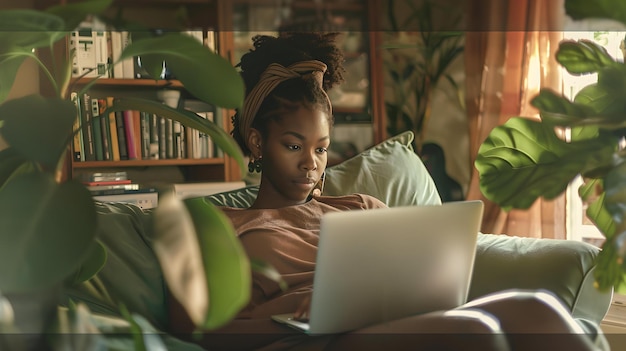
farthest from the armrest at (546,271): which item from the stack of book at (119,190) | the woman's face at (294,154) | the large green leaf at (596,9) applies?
the stack of book at (119,190)

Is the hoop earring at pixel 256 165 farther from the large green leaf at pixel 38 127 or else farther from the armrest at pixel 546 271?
the large green leaf at pixel 38 127

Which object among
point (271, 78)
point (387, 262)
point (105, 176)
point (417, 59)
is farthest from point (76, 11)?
point (417, 59)

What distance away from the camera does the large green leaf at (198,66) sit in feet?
2.32

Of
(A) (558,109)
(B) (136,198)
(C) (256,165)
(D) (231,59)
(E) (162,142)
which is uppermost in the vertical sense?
(D) (231,59)

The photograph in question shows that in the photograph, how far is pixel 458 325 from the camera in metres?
1.04

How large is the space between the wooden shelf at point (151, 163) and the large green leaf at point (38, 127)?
229cm

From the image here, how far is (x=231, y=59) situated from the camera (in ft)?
9.86

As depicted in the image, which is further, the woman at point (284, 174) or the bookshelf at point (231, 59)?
the bookshelf at point (231, 59)

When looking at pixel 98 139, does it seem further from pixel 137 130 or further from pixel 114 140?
pixel 137 130

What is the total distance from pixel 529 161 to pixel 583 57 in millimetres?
136

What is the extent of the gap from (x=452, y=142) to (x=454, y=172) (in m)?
0.14

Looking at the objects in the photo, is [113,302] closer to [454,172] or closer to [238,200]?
[238,200]

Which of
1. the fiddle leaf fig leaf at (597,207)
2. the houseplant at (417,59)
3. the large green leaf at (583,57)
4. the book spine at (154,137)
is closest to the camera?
the large green leaf at (583,57)

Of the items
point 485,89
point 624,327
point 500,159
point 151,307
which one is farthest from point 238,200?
point 485,89
